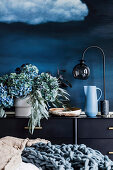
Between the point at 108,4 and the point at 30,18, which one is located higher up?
the point at 108,4

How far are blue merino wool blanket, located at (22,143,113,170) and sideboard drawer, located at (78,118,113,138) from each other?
146 centimetres

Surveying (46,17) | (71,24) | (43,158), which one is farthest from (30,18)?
(43,158)

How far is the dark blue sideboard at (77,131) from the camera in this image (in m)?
2.66

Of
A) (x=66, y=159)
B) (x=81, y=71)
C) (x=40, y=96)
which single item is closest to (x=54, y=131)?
(x=40, y=96)

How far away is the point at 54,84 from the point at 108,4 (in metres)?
1.30

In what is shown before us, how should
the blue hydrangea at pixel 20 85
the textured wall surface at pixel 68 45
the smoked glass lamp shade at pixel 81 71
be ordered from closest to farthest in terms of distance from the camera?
the blue hydrangea at pixel 20 85, the smoked glass lamp shade at pixel 81 71, the textured wall surface at pixel 68 45

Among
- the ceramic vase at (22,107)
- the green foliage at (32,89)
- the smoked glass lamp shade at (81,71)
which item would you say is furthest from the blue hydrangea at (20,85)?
the smoked glass lamp shade at (81,71)

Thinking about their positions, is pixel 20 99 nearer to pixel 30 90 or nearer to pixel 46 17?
pixel 30 90

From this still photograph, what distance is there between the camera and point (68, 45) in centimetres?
319

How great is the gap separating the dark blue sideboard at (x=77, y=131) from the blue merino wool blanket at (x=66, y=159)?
1.43m

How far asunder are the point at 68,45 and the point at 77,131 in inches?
43.2

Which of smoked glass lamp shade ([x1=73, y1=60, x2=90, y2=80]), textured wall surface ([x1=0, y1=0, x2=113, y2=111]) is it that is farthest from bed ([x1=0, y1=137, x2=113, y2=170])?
textured wall surface ([x1=0, y1=0, x2=113, y2=111])

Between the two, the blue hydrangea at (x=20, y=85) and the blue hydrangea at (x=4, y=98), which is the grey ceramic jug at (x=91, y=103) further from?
the blue hydrangea at (x=4, y=98)

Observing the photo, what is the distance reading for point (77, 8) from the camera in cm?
316
